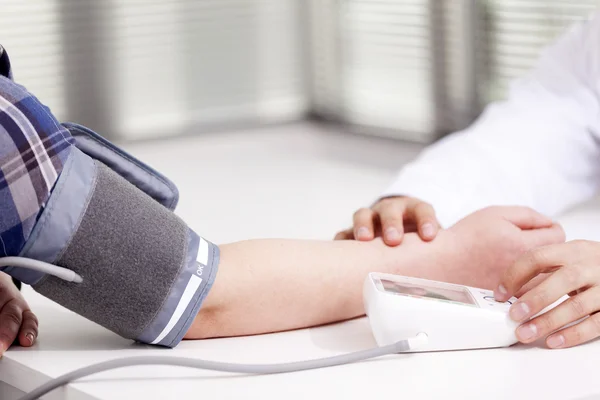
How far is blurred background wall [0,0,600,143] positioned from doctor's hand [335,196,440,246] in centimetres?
110

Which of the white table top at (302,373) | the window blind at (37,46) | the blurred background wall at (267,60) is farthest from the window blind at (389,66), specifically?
the white table top at (302,373)

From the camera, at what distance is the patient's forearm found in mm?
894

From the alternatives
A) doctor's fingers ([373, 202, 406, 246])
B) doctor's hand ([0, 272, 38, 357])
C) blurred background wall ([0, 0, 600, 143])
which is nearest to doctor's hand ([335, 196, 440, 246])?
doctor's fingers ([373, 202, 406, 246])

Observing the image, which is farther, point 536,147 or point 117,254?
point 536,147

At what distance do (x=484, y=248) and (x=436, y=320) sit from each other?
18cm

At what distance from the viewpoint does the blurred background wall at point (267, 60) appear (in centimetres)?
217

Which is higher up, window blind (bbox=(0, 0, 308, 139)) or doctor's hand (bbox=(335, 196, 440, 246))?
doctor's hand (bbox=(335, 196, 440, 246))

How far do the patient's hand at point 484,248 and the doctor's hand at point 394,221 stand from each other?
2 cm

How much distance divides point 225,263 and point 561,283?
30 centimetres

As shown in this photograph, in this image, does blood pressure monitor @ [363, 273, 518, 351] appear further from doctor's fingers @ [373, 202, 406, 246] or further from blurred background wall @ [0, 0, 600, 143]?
blurred background wall @ [0, 0, 600, 143]

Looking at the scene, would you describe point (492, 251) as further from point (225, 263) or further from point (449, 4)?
point (449, 4)

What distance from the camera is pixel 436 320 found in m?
0.82

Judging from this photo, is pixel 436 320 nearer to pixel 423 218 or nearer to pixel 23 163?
pixel 423 218

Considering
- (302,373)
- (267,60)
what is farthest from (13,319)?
(267,60)
